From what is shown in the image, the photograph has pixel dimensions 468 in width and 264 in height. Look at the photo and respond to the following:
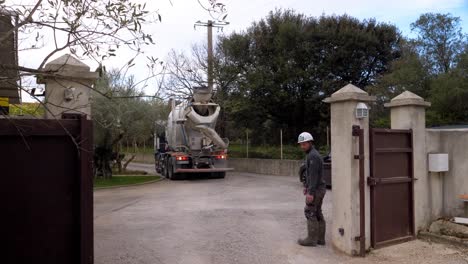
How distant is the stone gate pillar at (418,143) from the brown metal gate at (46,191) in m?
5.98

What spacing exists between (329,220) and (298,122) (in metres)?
19.8

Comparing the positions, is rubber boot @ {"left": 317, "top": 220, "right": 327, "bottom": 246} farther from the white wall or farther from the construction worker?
the white wall

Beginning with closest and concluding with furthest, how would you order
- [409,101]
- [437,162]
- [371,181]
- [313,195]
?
[371,181], [313,195], [409,101], [437,162]

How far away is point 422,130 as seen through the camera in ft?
28.3

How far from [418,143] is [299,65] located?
20467mm

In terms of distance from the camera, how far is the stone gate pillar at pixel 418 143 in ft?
27.5

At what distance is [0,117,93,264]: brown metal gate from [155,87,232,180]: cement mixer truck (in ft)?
51.5

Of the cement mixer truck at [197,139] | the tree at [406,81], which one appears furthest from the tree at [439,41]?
the cement mixer truck at [197,139]

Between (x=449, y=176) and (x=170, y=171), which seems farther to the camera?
(x=170, y=171)

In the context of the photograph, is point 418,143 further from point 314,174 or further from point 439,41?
point 439,41

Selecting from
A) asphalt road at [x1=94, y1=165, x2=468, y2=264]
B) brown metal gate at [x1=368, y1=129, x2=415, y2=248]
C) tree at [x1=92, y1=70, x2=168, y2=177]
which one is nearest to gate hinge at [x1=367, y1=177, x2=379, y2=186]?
brown metal gate at [x1=368, y1=129, x2=415, y2=248]

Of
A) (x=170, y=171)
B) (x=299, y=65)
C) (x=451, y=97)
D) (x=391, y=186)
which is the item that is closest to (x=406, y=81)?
(x=451, y=97)

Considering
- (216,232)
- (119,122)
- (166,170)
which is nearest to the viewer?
(216,232)

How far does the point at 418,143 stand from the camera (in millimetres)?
8484
